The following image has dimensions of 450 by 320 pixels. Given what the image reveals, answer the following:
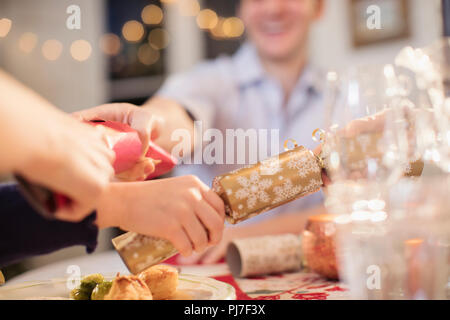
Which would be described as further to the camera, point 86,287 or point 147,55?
point 147,55

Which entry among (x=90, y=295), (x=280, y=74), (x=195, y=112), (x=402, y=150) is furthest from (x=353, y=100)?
(x=280, y=74)

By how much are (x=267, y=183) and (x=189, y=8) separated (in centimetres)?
169

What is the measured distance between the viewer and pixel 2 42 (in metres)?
1.68

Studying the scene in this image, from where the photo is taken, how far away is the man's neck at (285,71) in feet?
3.93

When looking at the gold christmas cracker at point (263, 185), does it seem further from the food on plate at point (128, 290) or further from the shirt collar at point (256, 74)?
the shirt collar at point (256, 74)

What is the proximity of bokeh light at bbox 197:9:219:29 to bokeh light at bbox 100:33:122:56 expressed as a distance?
369mm

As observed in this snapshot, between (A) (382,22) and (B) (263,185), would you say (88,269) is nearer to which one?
(B) (263,185)

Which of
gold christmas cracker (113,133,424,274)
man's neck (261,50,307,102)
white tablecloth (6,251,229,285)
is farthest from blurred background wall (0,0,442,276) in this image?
gold christmas cracker (113,133,424,274)

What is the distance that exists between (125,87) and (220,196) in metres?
1.75

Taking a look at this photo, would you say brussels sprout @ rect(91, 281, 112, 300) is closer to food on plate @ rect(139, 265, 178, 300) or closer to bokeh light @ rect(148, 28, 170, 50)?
food on plate @ rect(139, 265, 178, 300)

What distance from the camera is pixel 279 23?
3.76 feet

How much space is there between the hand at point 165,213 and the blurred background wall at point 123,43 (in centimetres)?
140

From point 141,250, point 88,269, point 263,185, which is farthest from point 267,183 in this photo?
point 88,269
